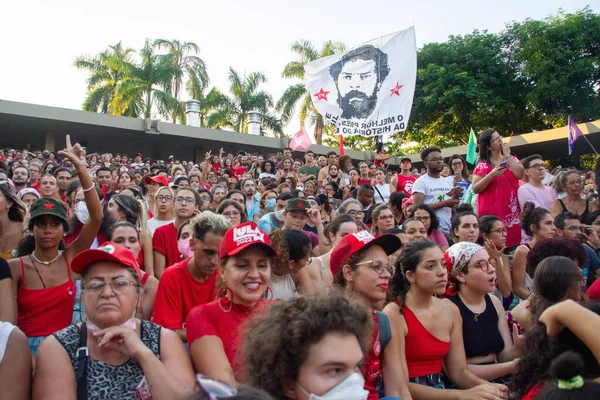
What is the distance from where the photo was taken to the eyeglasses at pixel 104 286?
2615 millimetres

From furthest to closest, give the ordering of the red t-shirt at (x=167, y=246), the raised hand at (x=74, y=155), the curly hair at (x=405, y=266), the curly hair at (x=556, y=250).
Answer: the red t-shirt at (x=167, y=246) → the curly hair at (x=556, y=250) → the raised hand at (x=74, y=155) → the curly hair at (x=405, y=266)

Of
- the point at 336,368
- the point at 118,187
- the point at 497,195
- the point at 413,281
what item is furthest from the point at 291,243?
the point at 118,187

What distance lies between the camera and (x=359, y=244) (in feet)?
11.3

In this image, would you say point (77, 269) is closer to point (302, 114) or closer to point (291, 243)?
point (291, 243)

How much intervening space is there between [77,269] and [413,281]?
88.6 inches

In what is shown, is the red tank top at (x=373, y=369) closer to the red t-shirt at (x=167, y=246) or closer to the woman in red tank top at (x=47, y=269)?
the woman in red tank top at (x=47, y=269)

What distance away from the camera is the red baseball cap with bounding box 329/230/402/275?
3.46 metres

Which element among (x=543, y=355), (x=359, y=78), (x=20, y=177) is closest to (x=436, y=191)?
(x=359, y=78)

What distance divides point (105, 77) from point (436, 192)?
24821mm

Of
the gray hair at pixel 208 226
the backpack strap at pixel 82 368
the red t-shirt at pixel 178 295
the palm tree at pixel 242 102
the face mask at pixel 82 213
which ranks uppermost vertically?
the palm tree at pixel 242 102

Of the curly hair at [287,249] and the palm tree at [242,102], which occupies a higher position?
the palm tree at [242,102]

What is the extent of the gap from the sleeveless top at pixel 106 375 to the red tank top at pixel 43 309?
1.34 m

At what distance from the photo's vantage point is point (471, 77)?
3075 centimetres

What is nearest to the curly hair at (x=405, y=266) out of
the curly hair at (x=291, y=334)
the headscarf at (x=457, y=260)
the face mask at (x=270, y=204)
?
the headscarf at (x=457, y=260)
